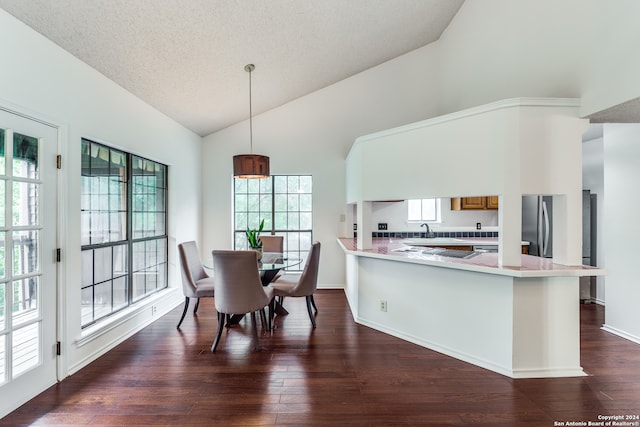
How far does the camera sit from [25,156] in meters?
2.11

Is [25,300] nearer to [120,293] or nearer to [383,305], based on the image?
[120,293]

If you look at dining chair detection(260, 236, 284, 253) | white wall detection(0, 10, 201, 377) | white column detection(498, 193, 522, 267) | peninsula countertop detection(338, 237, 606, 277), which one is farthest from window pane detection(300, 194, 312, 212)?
white column detection(498, 193, 522, 267)

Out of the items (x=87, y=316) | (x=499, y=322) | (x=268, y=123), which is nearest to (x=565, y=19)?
(x=499, y=322)

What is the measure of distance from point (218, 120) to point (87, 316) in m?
3.20

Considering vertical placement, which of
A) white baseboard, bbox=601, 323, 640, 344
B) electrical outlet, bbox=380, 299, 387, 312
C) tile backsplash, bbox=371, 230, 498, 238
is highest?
tile backsplash, bbox=371, 230, 498, 238

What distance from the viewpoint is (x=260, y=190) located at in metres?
5.25

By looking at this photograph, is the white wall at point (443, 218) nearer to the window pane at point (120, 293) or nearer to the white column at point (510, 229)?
the white column at point (510, 229)

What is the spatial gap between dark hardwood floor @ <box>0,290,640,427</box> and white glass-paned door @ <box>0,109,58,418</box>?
229 mm

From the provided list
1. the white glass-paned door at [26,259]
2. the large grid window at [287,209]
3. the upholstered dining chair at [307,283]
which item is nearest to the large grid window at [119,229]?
the white glass-paned door at [26,259]

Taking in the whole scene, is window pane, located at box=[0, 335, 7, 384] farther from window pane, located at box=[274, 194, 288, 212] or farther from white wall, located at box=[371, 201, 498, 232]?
white wall, located at box=[371, 201, 498, 232]

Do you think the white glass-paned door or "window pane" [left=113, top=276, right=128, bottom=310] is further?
"window pane" [left=113, top=276, right=128, bottom=310]

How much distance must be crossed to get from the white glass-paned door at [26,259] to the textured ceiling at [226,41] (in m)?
0.84

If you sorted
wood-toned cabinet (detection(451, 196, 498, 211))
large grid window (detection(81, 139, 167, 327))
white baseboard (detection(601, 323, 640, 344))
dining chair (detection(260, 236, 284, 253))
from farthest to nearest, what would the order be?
wood-toned cabinet (detection(451, 196, 498, 211)) < dining chair (detection(260, 236, 284, 253)) < white baseboard (detection(601, 323, 640, 344)) < large grid window (detection(81, 139, 167, 327))

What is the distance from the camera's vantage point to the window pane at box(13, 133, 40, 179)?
2.03m
